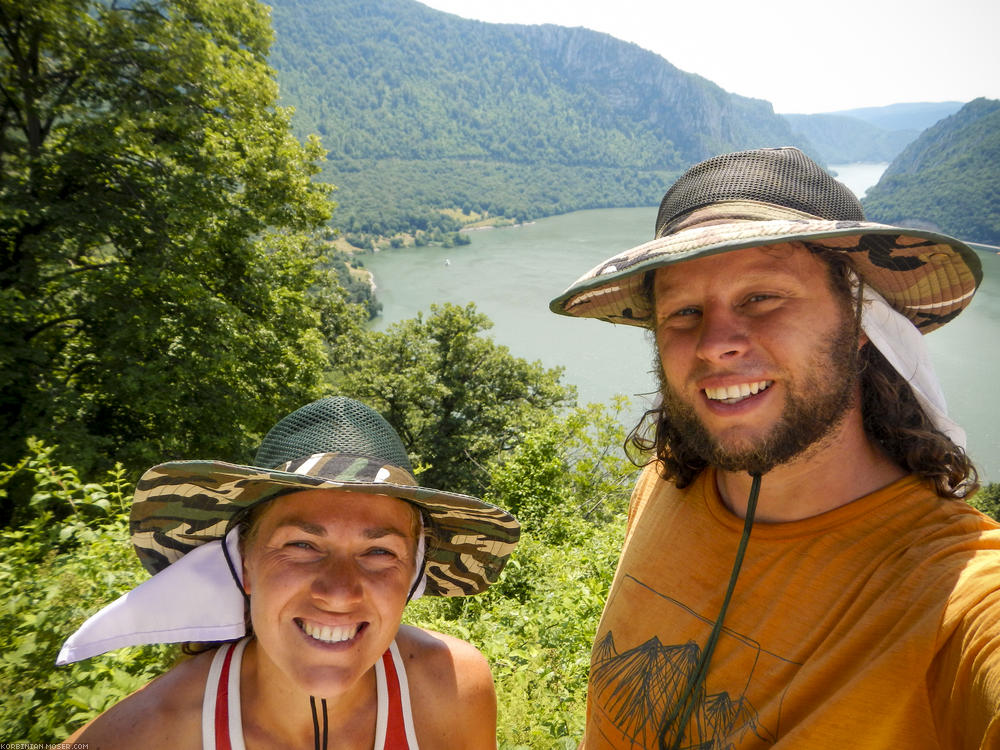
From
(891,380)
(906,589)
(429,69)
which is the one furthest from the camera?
(429,69)

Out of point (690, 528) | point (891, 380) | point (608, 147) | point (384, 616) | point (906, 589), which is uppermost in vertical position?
point (608, 147)

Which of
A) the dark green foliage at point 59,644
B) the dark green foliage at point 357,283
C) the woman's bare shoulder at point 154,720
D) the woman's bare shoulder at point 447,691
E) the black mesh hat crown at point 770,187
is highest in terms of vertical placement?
the black mesh hat crown at point 770,187

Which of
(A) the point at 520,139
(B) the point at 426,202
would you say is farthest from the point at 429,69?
(B) the point at 426,202

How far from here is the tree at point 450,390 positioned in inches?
693

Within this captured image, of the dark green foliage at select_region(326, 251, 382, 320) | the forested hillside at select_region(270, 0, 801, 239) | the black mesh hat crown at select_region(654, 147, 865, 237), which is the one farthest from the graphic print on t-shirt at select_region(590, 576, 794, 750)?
the forested hillside at select_region(270, 0, 801, 239)

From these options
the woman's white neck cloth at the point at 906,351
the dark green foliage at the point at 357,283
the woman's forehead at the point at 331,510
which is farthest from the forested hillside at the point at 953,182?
the woman's forehead at the point at 331,510

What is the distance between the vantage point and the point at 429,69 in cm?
17550

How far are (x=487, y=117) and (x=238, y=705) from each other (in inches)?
Result: 6867

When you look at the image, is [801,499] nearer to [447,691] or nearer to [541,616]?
[447,691]

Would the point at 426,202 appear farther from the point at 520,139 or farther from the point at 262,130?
the point at 262,130

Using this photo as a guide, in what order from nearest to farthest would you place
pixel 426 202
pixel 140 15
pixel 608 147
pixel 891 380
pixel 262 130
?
pixel 891 380 → pixel 140 15 → pixel 262 130 → pixel 426 202 → pixel 608 147

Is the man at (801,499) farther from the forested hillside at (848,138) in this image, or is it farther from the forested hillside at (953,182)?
the forested hillside at (848,138)

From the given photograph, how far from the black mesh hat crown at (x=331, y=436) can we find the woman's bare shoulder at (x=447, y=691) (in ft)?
2.02

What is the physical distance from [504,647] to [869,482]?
2833 millimetres
